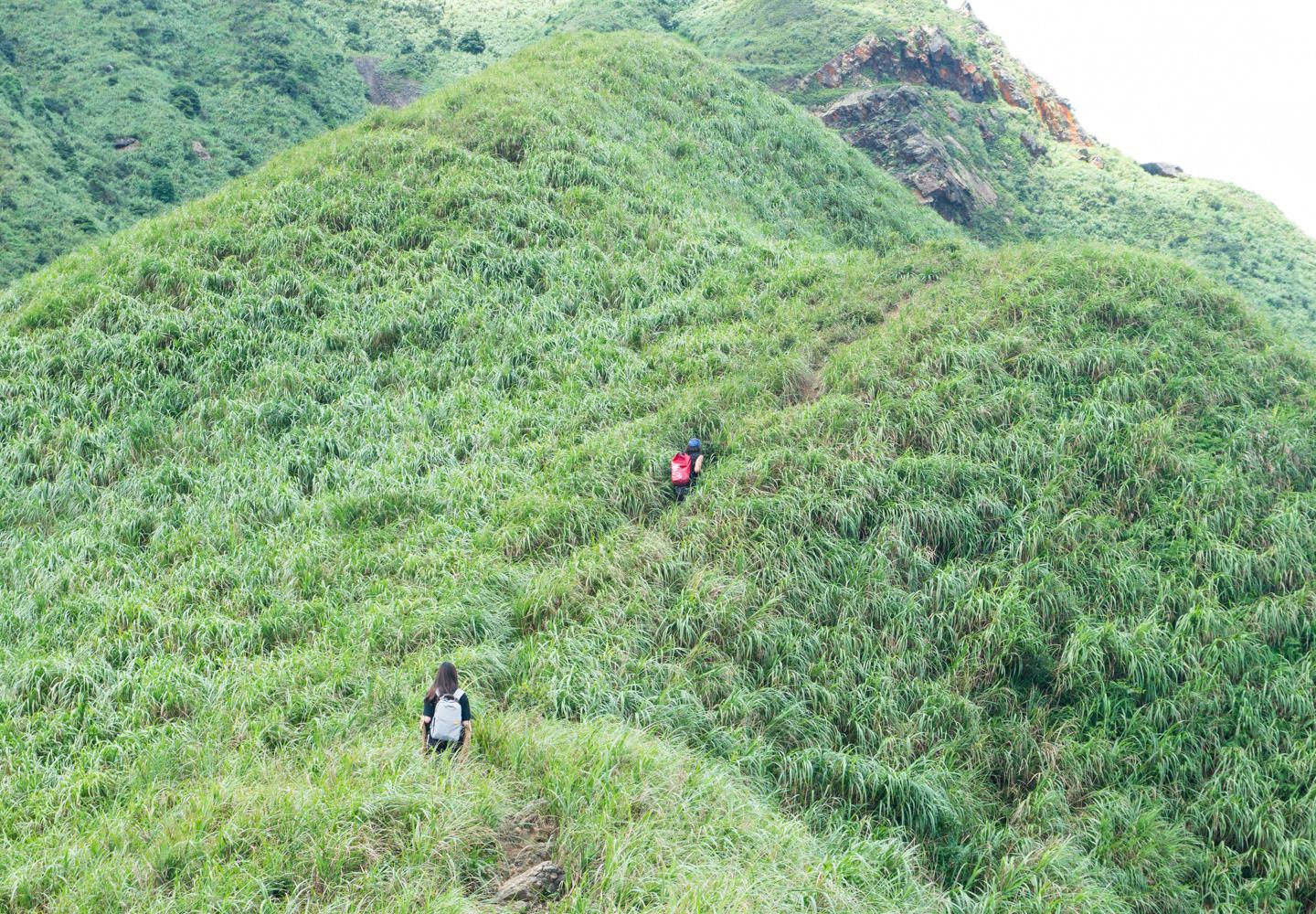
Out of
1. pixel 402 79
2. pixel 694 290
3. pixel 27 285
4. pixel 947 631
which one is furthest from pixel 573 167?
pixel 402 79

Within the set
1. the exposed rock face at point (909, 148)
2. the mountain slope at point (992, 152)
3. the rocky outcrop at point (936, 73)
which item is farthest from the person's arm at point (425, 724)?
the rocky outcrop at point (936, 73)

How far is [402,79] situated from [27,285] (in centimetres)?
3840

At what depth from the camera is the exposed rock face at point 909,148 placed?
31812 millimetres

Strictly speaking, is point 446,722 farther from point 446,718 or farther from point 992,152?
point 992,152

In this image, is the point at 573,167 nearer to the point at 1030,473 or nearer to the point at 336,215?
the point at 336,215

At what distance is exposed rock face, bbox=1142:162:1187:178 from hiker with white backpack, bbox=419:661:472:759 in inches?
2063

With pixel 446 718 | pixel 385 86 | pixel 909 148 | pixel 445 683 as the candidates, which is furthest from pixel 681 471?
pixel 385 86

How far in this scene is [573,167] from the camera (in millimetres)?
17234

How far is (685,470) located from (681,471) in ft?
0.19

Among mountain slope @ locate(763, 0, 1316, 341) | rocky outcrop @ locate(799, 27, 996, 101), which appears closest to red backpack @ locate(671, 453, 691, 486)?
mountain slope @ locate(763, 0, 1316, 341)

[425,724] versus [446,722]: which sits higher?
[446,722]

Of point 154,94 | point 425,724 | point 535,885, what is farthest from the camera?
point 154,94

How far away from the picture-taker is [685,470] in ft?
31.1

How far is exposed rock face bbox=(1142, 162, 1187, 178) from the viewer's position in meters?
45.5
